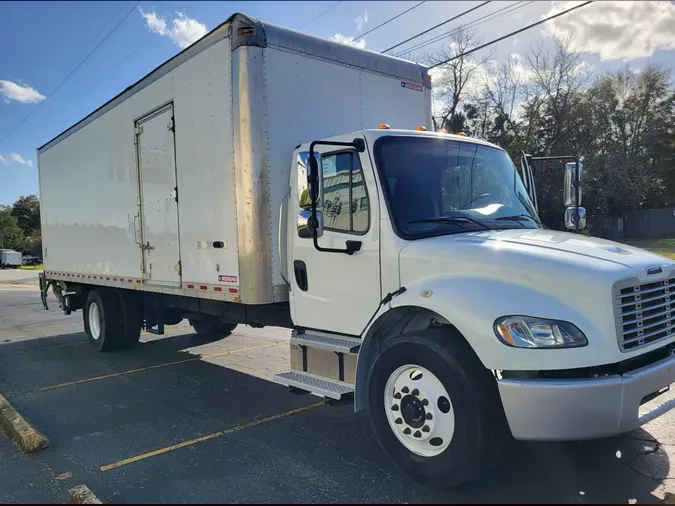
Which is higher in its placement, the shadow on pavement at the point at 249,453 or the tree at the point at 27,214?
the tree at the point at 27,214

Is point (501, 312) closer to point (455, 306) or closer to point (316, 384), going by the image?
point (455, 306)

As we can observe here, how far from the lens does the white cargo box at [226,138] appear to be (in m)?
5.05

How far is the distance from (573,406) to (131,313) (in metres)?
7.38

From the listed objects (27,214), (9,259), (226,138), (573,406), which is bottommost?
(9,259)

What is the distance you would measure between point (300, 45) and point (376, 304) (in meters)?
2.85

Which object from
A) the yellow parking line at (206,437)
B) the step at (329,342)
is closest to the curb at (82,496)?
the yellow parking line at (206,437)

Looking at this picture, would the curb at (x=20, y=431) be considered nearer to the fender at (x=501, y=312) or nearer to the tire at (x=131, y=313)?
the tire at (x=131, y=313)

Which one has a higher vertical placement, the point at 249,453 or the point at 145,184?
the point at 145,184

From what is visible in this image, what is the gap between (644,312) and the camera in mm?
3420

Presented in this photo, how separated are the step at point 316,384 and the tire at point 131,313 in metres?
4.73

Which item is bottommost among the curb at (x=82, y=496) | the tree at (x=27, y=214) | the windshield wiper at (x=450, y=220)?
the curb at (x=82, y=496)

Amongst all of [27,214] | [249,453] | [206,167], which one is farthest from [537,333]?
[27,214]

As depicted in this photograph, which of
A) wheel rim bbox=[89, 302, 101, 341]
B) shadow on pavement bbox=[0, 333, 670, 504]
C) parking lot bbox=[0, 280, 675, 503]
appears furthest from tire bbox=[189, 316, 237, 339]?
shadow on pavement bbox=[0, 333, 670, 504]

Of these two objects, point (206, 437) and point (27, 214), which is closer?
point (206, 437)
